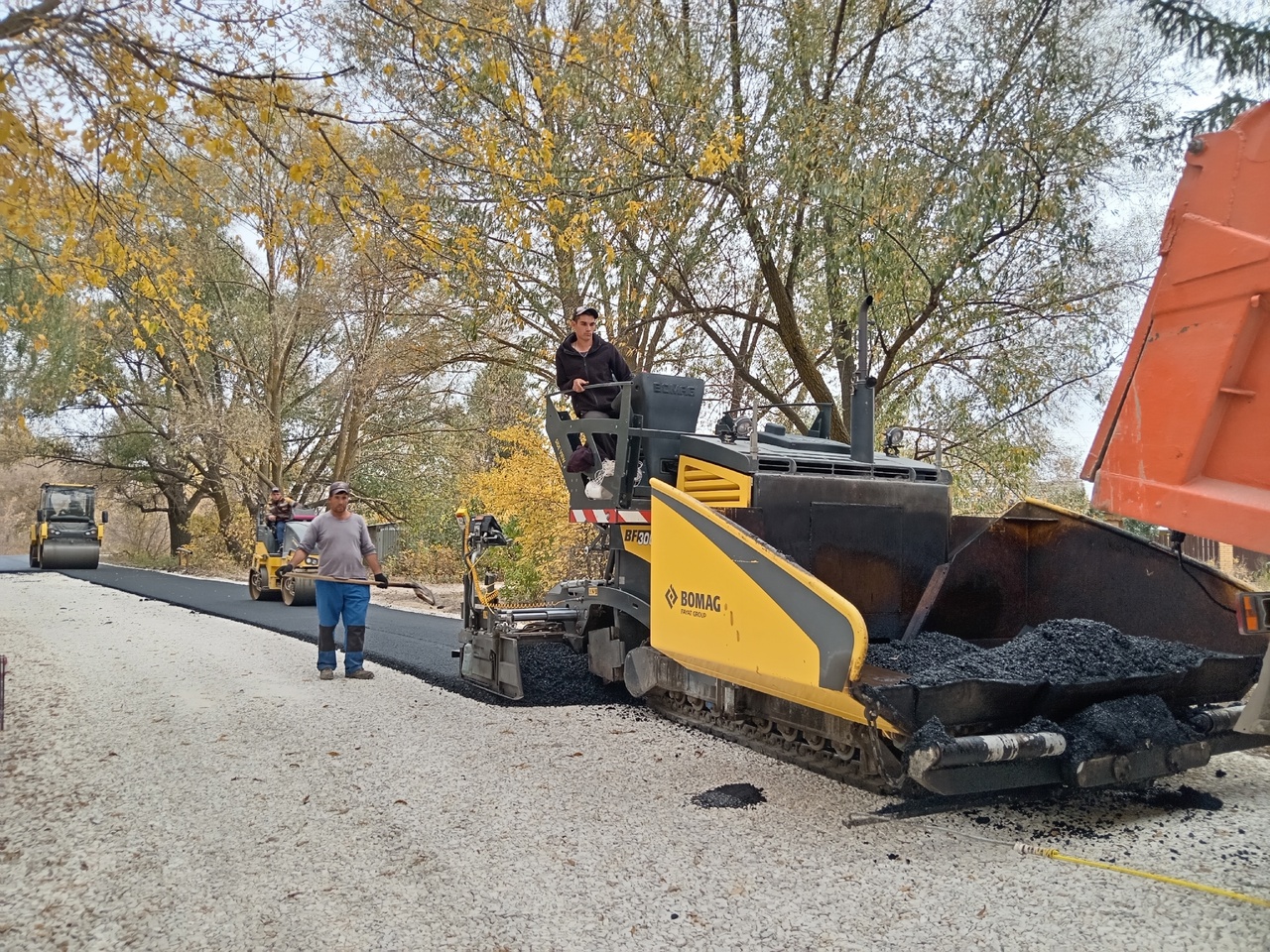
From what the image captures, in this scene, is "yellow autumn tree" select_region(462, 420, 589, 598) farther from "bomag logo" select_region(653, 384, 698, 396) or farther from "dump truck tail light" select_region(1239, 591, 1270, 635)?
"dump truck tail light" select_region(1239, 591, 1270, 635)

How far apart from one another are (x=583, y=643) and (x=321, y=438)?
22.2 meters

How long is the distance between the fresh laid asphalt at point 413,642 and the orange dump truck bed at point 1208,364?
4111 millimetres

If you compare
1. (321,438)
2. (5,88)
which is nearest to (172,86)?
(5,88)

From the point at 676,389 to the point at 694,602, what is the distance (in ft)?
5.28

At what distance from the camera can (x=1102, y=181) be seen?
895 centimetres

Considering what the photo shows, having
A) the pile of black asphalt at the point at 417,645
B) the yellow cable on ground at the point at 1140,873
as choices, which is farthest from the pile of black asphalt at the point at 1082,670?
the pile of black asphalt at the point at 417,645

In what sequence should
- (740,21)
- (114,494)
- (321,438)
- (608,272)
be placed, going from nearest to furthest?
1. (740,21)
2. (608,272)
3. (321,438)
4. (114,494)

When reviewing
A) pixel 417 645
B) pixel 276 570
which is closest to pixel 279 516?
pixel 276 570

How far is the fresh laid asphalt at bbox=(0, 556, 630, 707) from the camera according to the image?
22.3 ft

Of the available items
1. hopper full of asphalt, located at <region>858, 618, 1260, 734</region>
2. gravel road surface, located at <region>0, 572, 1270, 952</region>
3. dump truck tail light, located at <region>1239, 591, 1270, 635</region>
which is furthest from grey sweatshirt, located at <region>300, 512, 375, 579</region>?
dump truck tail light, located at <region>1239, 591, 1270, 635</region>

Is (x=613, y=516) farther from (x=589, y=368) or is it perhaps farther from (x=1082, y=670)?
(x=1082, y=670)

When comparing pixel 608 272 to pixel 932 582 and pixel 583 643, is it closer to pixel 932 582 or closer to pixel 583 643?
pixel 583 643

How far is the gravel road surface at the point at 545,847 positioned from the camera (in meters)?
3.02

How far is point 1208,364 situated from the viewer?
10.4ft
